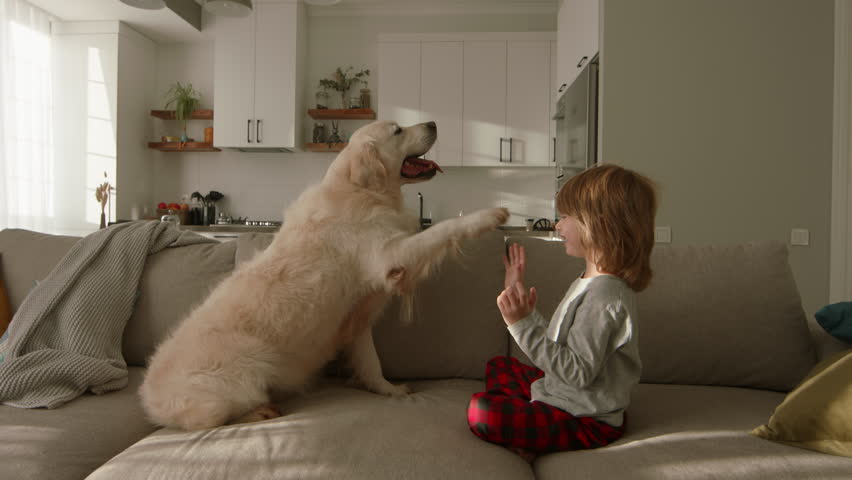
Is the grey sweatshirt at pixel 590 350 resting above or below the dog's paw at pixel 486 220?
below

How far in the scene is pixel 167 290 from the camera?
1.96 m

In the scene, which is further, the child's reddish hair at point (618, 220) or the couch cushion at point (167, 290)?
the couch cushion at point (167, 290)

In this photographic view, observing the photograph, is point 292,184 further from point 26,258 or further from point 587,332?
point 587,332

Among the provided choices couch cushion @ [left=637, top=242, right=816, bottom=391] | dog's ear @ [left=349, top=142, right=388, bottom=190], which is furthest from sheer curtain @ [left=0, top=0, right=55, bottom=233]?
couch cushion @ [left=637, top=242, right=816, bottom=391]

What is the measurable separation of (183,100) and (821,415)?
556cm

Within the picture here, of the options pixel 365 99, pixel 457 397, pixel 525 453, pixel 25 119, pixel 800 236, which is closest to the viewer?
pixel 525 453

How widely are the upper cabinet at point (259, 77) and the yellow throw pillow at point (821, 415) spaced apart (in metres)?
4.65

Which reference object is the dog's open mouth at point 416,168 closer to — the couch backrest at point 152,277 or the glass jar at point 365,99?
the couch backrest at point 152,277

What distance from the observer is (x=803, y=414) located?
115 cm

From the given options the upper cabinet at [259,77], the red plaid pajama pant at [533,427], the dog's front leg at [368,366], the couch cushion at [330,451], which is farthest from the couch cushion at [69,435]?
the upper cabinet at [259,77]

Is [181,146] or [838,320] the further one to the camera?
[181,146]

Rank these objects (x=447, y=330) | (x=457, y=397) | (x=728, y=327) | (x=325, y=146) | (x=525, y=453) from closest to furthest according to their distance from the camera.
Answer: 1. (x=525, y=453)
2. (x=457, y=397)
3. (x=728, y=327)
4. (x=447, y=330)
5. (x=325, y=146)

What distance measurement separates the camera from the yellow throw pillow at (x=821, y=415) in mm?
1113

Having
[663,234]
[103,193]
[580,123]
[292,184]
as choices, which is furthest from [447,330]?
[103,193]
